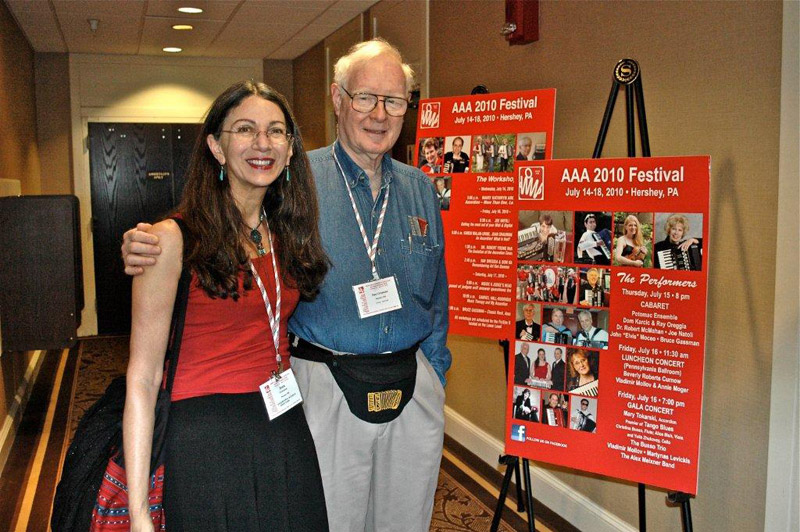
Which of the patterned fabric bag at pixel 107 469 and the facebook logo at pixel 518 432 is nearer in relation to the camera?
the patterned fabric bag at pixel 107 469

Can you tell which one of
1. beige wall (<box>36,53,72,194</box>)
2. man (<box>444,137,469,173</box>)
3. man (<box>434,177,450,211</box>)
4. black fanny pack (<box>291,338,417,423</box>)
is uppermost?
beige wall (<box>36,53,72,194</box>)

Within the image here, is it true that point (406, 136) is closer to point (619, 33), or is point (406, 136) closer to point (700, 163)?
point (619, 33)

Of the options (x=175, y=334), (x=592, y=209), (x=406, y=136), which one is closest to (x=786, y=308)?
(x=592, y=209)

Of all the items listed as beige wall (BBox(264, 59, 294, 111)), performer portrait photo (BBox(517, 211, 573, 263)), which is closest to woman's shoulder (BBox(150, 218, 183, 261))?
performer portrait photo (BBox(517, 211, 573, 263))

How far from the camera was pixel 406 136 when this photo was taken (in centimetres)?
489

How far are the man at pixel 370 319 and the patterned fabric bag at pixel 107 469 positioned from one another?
0.51m

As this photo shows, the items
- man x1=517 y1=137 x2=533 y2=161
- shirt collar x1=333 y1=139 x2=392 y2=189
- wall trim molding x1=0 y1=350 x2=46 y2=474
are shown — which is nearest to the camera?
shirt collar x1=333 y1=139 x2=392 y2=189

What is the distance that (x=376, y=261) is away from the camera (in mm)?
2029

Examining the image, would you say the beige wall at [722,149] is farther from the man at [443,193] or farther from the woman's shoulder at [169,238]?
the woman's shoulder at [169,238]

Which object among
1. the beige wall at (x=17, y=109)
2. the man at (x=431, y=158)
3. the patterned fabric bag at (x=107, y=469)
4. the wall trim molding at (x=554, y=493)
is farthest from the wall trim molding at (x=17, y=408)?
the patterned fabric bag at (x=107, y=469)

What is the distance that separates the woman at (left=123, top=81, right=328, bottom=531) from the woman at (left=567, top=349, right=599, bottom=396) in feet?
3.43

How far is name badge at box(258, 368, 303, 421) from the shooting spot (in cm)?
157

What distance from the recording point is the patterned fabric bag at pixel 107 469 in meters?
1.43

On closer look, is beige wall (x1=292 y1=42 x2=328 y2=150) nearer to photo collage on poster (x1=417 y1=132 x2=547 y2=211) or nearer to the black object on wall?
the black object on wall
